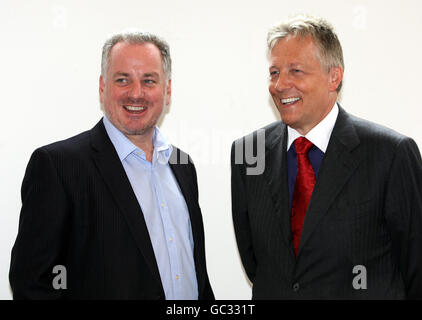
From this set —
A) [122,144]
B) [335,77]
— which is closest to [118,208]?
[122,144]

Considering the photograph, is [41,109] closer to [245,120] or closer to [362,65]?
[245,120]

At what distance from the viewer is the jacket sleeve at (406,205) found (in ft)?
7.02

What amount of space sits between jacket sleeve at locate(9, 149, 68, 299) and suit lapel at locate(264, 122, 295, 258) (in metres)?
0.93

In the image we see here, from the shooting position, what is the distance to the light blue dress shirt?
2.26 m

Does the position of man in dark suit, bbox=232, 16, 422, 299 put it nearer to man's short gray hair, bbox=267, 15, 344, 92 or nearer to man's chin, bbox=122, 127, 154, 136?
man's short gray hair, bbox=267, 15, 344, 92

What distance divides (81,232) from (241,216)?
845mm

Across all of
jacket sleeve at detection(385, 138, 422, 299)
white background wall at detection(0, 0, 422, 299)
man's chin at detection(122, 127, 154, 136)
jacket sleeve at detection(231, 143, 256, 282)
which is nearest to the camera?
jacket sleeve at detection(385, 138, 422, 299)

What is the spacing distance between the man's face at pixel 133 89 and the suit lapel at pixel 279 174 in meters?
0.58

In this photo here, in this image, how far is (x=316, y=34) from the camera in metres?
2.31

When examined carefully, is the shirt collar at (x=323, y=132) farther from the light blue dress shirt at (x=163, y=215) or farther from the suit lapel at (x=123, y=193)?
the suit lapel at (x=123, y=193)

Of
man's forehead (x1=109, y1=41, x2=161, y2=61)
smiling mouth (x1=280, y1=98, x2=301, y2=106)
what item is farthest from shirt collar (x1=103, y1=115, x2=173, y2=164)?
smiling mouth (x1=280, y1=98, x2=301, y2=106)

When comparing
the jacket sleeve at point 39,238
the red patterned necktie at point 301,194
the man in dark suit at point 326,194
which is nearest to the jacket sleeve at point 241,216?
the man in dark suit at point 326,194

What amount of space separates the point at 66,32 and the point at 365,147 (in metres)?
1.81

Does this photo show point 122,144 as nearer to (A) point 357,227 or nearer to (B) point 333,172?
(B) point 333,172
